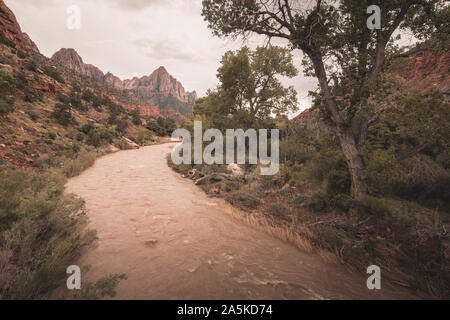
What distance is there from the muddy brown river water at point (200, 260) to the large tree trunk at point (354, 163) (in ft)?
6.83

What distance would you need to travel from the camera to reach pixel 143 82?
14125 cm

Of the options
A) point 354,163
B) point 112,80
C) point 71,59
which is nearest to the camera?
point 354,163

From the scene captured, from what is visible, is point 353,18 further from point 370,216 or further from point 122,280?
point 122,280

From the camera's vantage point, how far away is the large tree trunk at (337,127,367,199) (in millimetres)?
4054

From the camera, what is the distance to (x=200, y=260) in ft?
9.59

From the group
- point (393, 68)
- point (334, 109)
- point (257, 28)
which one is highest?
point (257, 28)

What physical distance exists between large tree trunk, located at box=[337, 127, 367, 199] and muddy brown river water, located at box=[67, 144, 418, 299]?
2082mm

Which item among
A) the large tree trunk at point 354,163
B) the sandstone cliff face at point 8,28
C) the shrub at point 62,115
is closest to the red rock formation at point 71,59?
the sandstone cliff face at point 8,28

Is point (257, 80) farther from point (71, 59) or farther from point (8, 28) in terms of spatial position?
point (71, 59)

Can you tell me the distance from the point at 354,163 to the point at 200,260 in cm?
414

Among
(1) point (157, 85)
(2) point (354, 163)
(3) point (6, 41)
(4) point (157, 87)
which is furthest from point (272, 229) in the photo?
(1) point (157, 85)

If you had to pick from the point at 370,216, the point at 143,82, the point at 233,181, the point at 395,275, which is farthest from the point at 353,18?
the point at 143,82

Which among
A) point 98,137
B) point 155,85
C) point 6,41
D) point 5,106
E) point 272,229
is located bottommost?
point 272,229
